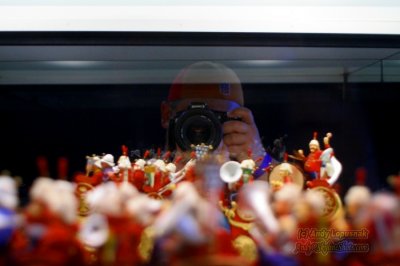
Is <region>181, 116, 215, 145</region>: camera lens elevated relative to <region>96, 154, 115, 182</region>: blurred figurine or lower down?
elevated

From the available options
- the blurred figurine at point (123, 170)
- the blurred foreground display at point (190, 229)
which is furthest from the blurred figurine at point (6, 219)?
the blurred figurine at point (123, 170)

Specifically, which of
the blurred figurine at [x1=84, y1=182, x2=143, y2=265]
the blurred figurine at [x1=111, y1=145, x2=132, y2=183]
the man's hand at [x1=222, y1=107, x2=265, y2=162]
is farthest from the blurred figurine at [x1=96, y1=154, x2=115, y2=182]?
the blurred figurine at [x1=84, y1=182, x2=143, y2=265]

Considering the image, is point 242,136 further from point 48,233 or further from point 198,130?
point 48,233

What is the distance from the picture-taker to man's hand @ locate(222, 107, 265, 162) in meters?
1.28

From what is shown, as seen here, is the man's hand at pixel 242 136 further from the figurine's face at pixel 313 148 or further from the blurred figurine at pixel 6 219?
the blurred figurine at pixel 6 219

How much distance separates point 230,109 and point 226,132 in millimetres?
65

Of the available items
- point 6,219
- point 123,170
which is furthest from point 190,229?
point 123,170

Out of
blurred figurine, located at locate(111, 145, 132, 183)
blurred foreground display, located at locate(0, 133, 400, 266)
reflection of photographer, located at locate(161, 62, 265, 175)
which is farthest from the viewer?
reflection of photographer, located at locate(161, 62, 265, 175)

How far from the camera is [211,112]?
49.2 inches

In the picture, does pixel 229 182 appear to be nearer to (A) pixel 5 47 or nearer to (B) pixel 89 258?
(B) pixel 89 258

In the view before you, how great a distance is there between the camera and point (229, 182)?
103 cm

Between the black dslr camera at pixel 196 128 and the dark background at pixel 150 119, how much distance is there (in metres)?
0.08

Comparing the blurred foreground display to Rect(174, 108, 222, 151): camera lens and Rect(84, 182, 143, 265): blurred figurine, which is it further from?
Rect(174, 108, 222, 151): camera lens

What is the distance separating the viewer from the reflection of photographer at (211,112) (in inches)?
48.3
